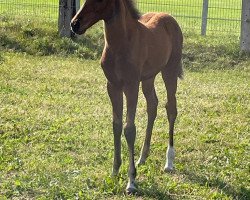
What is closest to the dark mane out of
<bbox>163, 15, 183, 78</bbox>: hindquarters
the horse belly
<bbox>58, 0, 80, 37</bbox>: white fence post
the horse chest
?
the horse belly

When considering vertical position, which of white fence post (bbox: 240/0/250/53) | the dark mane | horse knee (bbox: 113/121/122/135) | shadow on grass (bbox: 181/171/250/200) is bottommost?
shadow on grass (bbox: 181/171/250/200)

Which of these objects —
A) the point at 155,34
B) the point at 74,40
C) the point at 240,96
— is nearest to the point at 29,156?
the point at 155,34

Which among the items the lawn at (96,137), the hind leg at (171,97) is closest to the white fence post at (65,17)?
the lawn at (96,137)

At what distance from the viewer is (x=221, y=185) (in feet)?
16.7

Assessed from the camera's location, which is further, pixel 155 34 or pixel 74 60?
pixel 74 60

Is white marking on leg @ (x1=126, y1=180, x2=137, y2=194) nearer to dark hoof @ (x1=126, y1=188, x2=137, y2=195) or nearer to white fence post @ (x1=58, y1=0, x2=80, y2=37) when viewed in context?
dark hoof @ (x1=126, y1=188, x2=137, y2=195)

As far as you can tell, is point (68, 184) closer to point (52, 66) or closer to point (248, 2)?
point (52, 66)

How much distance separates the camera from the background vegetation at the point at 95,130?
4.93 m

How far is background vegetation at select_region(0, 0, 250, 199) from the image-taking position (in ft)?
16.2

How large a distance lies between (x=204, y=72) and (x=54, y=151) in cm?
560

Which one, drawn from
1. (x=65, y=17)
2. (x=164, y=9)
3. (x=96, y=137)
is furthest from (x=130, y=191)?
(x=164, y=9)

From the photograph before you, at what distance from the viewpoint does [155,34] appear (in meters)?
5.21

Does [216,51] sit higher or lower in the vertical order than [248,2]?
lower

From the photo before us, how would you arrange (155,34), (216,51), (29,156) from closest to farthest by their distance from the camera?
(155,34)
(29,156)
(216,51)
